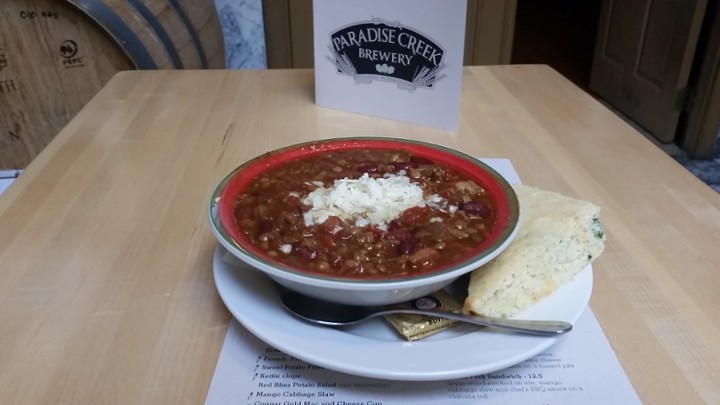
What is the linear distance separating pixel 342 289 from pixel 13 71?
148cm

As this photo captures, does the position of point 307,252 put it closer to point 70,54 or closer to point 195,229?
point 195,229

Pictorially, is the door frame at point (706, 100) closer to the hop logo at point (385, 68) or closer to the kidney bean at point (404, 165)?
the hop logo at point (385, 68)

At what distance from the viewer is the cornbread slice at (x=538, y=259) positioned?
60 centimetres

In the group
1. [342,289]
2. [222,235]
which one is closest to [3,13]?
[222,235]

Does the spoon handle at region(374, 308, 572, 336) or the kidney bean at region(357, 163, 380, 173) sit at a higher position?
the kidney bean at region(357, 163, 380, 173)

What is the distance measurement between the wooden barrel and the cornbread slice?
1278 millimetres

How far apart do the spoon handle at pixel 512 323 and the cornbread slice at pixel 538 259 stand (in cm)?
2

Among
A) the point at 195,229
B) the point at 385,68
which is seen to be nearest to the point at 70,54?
the point at 385,68

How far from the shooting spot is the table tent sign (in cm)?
110

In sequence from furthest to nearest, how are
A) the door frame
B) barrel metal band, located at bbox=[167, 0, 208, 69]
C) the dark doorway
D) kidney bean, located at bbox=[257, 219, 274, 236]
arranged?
the dark doorway → the door frame → barrel metal band, located at bbox=[167, 0, 208, 69] → kidney bean, located at bbox=[257, 219, 274, 236]

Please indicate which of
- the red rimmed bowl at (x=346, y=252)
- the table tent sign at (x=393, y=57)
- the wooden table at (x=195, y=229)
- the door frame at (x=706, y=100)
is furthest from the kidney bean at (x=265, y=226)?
the door frame at (x=706, y=100)

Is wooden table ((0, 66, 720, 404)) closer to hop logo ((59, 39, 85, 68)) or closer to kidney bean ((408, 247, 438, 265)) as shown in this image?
kidney bean ((408, 247, 438, 265))

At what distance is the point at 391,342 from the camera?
0.57 m

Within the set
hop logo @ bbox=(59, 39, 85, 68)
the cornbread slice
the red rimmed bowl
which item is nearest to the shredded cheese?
the red rimmed bowl
